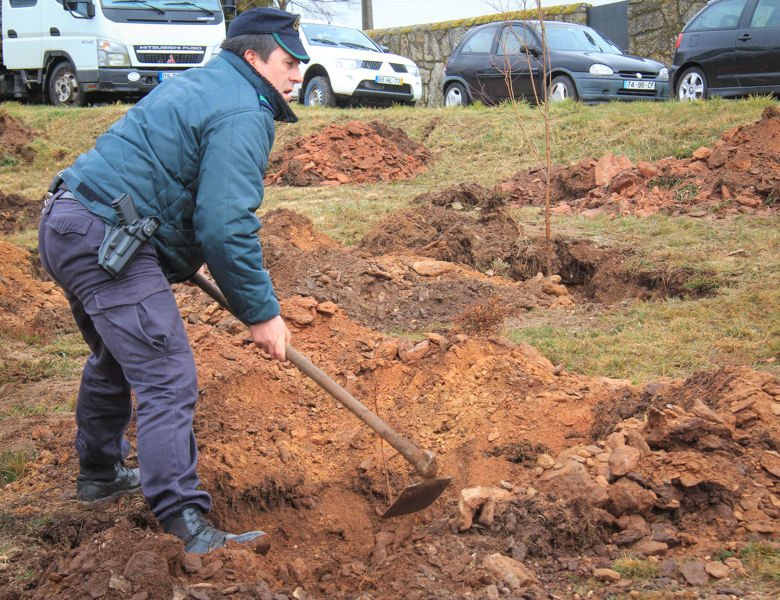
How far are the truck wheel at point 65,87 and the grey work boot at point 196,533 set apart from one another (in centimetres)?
1280

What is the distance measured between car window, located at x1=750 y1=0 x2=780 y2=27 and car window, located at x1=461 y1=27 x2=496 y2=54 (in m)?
4.22

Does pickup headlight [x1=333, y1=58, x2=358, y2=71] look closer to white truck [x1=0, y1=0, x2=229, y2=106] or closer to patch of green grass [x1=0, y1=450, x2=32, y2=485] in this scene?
white truck [x1=0, y1=0, x2=229, y2=106]

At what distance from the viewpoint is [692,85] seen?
1103 centimetres

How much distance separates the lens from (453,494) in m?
2.95

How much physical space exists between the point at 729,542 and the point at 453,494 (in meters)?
1.09

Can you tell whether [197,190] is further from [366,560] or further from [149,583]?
[366,560]

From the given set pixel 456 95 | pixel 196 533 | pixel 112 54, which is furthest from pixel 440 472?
pixel 112 54

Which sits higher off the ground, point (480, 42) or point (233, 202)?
point (480, 42)

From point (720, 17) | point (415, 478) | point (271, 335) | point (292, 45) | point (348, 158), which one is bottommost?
point (415, 478)

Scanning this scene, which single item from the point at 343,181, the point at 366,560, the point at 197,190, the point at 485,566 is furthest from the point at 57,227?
the point at 343,181

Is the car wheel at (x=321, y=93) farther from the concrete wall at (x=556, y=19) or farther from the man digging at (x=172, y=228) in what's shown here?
the man digging at (x=172, y=228)

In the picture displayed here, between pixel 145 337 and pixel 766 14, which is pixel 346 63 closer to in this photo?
pixel 766 14

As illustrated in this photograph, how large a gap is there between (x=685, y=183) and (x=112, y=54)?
10.1 m

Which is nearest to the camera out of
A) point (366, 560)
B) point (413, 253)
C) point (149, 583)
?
point (149, 583)
